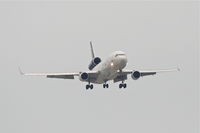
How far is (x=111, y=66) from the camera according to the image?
340ft

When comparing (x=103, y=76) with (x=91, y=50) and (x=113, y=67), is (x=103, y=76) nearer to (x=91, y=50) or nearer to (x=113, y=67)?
(x=113, y=67)

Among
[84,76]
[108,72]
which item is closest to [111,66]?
[108,72]

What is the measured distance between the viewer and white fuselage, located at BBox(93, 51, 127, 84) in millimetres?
102812

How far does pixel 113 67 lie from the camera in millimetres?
103562

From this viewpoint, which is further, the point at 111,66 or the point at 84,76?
the point at 84,76

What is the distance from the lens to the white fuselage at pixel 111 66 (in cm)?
10281

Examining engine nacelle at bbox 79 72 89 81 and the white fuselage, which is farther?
engine nacelle at bbox 79 72 89 81

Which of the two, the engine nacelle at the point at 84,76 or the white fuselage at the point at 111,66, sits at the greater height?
the white fuselage at the point at 111,66

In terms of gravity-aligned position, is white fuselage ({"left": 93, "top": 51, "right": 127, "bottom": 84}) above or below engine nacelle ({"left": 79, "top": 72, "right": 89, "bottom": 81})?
above

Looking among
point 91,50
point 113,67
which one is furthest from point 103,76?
point 91,50

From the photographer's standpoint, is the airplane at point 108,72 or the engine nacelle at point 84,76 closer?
the airplane at point 108,72

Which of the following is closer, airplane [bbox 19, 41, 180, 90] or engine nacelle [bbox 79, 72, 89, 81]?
airplane [bbox 19, 41, 180, 90]

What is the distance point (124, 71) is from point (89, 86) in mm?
6144

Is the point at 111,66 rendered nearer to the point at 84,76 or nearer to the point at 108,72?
the point at 108,72
